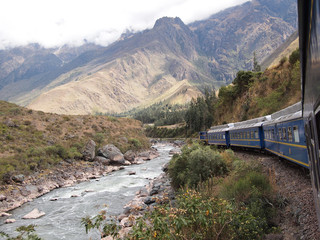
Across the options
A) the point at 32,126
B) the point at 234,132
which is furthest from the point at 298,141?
the point at 32,126

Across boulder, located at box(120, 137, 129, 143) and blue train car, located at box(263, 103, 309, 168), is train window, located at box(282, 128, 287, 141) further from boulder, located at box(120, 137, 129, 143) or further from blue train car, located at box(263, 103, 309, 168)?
boulder, located at box(120, 137, 129, 143)

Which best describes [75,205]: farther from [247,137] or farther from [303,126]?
[303,126]

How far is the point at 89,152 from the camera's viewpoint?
40.7 meters

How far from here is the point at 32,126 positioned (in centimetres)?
4100

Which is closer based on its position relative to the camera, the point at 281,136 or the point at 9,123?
the point at 281,136

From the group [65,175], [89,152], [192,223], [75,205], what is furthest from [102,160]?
[192,223]

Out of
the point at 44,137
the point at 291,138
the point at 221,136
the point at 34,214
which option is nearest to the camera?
the point at 291,138

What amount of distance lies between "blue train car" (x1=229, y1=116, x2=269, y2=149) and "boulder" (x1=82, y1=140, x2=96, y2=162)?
22907 mm

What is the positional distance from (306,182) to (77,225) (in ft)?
43.3

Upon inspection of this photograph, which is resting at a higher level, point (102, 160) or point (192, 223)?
point (192, 223)

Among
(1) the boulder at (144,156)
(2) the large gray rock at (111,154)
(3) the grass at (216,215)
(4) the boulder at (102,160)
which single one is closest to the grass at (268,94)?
(1) the boulder at (144,156)

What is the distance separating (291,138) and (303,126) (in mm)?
2507

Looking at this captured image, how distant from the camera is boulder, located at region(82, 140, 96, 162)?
40.2 meters

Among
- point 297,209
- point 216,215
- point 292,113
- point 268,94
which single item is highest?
point 268,94
